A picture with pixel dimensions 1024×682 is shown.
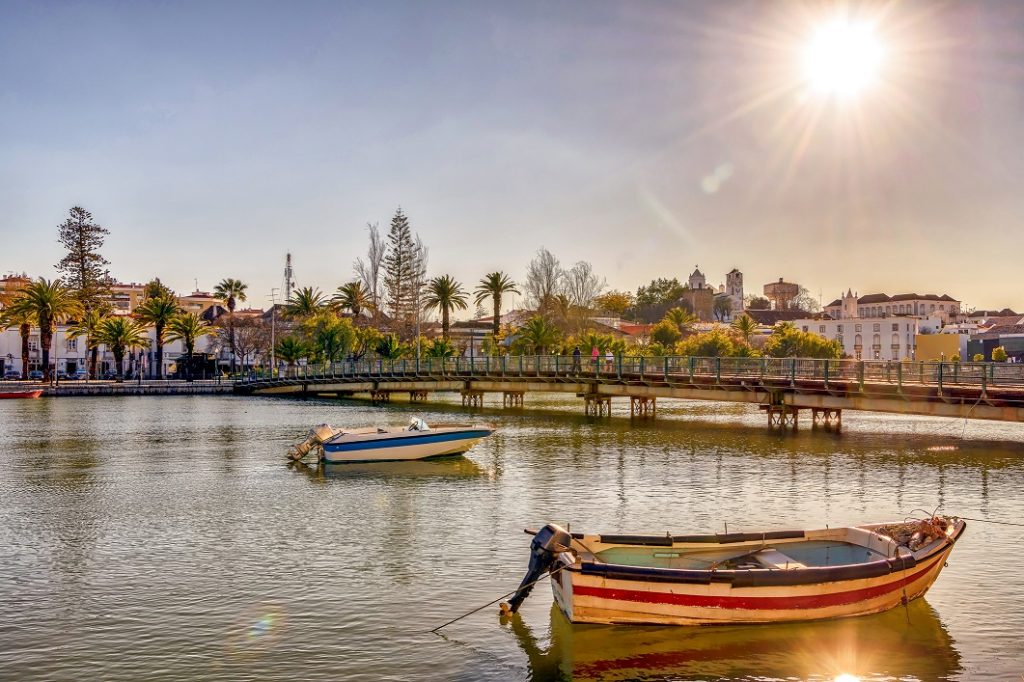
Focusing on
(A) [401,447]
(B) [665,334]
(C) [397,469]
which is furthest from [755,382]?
(B) [665,334]

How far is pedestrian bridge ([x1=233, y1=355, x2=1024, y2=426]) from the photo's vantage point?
42.6 metres

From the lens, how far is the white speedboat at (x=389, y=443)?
3919 cm

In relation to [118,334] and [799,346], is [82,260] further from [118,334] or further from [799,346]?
[799,346]

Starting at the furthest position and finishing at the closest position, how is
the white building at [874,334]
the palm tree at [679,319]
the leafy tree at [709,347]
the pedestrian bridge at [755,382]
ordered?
the white building at [874,334], the palm tree at [679,319], the leafy tree at [709,347], the pedestrian bridge at [755,382]

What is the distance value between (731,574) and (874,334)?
155 m

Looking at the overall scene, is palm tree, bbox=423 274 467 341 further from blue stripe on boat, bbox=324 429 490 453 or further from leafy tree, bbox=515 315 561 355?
blue stripe on boat, bbox=324 429 490 453

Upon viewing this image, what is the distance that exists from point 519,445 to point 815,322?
13300 centimetres

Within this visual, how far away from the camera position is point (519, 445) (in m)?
48.2

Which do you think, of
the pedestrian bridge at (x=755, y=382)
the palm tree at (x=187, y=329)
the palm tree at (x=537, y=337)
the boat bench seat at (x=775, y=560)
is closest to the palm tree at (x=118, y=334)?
the palm tree at (x=187, y=329)

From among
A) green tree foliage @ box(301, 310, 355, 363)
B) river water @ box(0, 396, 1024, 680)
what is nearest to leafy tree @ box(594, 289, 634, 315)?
green tree foliage @ box(301, 310, 355, 363)

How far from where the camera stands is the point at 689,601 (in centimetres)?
1634

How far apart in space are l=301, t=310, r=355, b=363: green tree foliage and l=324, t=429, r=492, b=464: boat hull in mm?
76254

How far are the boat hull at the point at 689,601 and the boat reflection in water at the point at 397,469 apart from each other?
20.3 m

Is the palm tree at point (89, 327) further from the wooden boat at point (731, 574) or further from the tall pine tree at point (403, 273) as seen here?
the wooden boat at point (731, 574)
